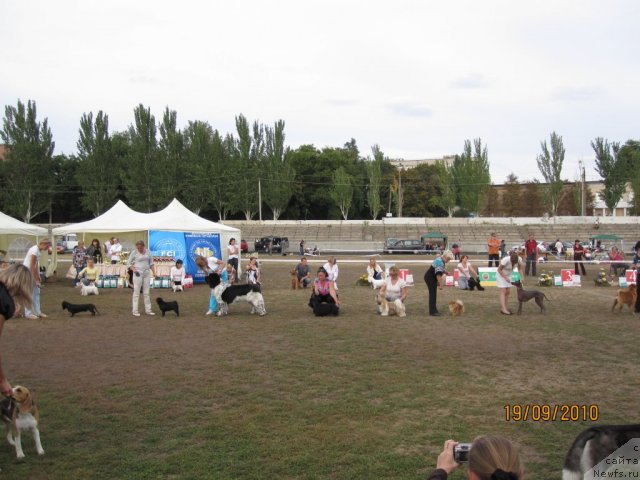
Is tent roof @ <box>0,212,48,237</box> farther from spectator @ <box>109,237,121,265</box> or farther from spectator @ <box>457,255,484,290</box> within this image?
spectator @ <box>457,255,484,290</box>

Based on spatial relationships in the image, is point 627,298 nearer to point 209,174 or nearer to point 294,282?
point 294,282

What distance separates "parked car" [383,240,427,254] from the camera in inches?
1827

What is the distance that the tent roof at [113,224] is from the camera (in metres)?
20.7

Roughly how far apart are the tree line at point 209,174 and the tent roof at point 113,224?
41.0 m

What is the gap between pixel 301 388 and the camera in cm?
673

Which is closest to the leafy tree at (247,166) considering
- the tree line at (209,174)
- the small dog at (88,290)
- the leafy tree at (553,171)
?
the tree line at (209,174)

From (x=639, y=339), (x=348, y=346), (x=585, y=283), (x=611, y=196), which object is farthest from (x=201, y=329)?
(x=611, y=196)

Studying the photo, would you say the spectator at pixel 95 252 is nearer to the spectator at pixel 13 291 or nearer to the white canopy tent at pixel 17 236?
the white canopy tent at pixel 17 236

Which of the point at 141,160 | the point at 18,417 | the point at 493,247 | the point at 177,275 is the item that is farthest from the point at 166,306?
the point at 141,160

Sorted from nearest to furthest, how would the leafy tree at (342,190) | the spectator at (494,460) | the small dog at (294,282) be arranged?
the spectator at (494,460), the small dog at (294,282), the leafy tree at (342,190)

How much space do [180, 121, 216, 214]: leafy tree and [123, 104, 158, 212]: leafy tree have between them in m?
3.72
